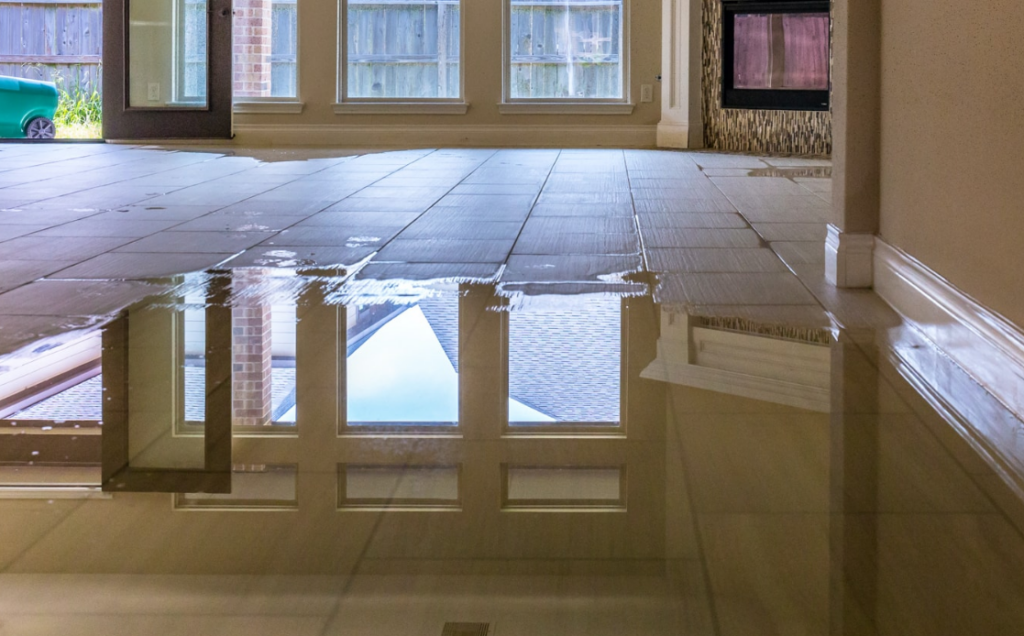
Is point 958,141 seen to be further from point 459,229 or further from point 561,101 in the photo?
point 561,101

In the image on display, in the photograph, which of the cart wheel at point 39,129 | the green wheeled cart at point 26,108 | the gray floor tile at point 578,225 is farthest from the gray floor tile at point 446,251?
the cart wheel at point 39,129

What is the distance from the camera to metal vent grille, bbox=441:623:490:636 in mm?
870

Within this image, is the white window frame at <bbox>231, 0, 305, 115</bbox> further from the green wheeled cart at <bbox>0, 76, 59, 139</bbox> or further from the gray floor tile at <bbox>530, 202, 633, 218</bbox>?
the gray floor tile at <bbox>530, 202, 633, 218</bbox>

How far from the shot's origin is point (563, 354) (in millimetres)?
1932

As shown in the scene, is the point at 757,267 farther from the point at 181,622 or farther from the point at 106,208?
the point at 106,208

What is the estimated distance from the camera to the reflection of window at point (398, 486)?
117 cm

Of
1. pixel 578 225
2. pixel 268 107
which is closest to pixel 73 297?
pixel 578 225

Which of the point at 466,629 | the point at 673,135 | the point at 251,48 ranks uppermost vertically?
the point at 251,48

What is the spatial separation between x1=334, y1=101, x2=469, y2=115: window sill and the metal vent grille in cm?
813

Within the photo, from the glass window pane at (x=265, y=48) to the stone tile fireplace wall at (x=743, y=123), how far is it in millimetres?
3299

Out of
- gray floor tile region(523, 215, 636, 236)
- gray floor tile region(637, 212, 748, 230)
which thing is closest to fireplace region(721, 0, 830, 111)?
gray floor tile region(637, 212, 748, 230)

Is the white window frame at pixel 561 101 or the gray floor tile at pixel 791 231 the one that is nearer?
the gray floor tile at pixel 791 231

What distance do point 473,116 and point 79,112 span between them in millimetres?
4403

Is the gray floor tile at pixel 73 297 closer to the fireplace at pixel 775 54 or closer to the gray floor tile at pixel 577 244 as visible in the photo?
the gray floor tile at pixel 577 244
